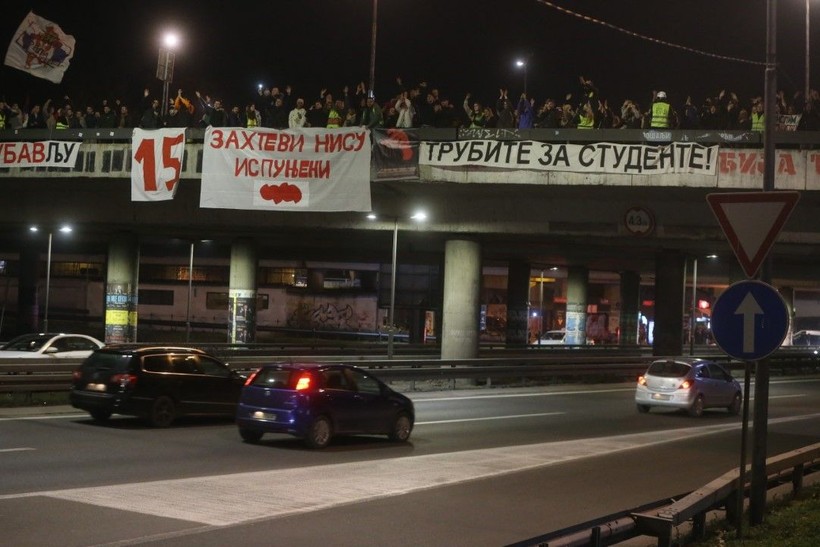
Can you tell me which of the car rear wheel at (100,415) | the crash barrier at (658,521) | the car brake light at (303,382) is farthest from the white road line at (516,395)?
the crash barrier at (658,521)

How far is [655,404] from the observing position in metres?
25.9

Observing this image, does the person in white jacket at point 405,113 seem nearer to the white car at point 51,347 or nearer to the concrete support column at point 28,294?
the white car at point 51,347

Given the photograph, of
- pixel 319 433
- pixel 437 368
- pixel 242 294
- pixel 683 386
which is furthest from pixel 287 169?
pixel 242 294

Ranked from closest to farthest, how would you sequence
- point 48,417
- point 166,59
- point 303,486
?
1. point 303,486
2. point 48,417
3. point 166,59

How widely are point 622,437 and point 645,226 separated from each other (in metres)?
10.2

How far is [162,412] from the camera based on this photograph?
1892 centimetres

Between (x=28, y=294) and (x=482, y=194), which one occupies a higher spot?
(x=482, y=194)

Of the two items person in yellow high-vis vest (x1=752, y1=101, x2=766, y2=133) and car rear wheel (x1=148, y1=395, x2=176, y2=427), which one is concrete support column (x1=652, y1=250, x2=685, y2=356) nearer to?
person in yellow high-vis vest (x1=752, y1=101, x2=766, y2=133)

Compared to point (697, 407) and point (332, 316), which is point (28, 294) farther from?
point (697, 407)

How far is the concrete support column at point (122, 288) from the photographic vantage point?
39156mm

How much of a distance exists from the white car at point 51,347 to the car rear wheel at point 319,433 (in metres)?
11.6

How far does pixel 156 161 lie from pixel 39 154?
3.72 meters

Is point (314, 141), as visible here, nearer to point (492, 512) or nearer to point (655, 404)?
point (655, 404)

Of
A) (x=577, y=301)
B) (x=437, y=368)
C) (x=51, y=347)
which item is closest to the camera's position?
(x=51, y=347)
